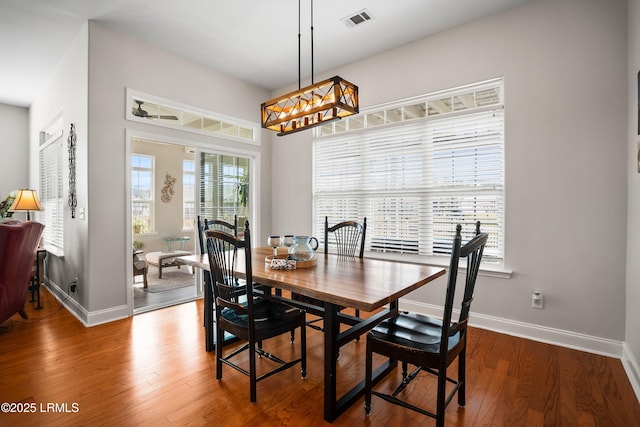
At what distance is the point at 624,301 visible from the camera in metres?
2.54

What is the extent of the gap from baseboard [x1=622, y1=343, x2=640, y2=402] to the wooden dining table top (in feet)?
4.69

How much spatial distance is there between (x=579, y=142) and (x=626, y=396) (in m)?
1.91

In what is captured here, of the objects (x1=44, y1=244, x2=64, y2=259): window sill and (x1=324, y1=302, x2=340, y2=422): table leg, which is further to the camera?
(x1=44, y1=244, x2=64, y2=259): window sill

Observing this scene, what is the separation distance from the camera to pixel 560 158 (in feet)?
9.12

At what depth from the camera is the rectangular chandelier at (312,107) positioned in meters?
2.15

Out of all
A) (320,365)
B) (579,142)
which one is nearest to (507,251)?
(579,142)

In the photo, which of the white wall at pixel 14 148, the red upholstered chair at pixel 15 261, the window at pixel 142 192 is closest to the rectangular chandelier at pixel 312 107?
the red upholstered chair at pixel 15 261

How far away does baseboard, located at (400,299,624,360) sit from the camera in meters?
2.58

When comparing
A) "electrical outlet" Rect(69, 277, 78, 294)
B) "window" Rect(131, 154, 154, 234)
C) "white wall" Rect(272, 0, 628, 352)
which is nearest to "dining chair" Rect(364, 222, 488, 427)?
"white wall" Rect(272, 0, 628, 352)

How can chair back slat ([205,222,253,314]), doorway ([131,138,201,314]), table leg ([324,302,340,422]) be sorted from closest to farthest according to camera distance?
table leg ([324,302,340,422]), chair back slat ([205,222,253,314]), doorway ([131,138,201,314])

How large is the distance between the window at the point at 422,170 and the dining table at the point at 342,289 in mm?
1329

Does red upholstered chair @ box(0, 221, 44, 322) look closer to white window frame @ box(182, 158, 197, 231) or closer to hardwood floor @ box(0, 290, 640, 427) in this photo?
hardwood floor @ box(0, 290, 640, 427)

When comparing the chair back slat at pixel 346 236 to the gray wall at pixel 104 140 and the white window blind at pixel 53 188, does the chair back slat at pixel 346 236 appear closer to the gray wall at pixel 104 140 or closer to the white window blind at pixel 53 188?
the gray wall at pixel 104 140

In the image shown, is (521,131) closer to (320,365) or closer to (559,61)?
(559,61)
